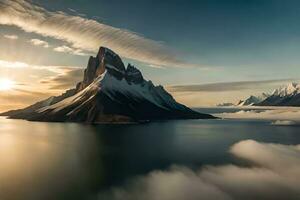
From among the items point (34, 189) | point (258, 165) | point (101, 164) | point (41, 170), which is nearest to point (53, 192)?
point (34, 189)

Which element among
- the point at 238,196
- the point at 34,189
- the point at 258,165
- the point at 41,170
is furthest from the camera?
the point at 258,165

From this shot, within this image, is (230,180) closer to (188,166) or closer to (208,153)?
(188,166)

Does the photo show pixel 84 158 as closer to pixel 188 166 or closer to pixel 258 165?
pixel 188 166

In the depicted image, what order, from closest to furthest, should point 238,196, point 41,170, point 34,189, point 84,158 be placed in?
point 238,196
point 34,189
point 41,170
point 84,158

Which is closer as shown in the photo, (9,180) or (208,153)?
(9,180)

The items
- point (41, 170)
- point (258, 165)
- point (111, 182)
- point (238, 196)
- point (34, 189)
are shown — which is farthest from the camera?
point (258, 165)

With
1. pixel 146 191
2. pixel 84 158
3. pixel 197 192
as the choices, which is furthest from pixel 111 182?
pixel 84 158

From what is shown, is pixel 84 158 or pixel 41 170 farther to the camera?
pixel 84 158

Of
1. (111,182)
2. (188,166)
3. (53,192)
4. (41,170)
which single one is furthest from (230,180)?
(41,170)

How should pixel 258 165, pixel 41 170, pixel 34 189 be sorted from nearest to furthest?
pixel 34 189 → pixel 41 170 → pixel 258 165
